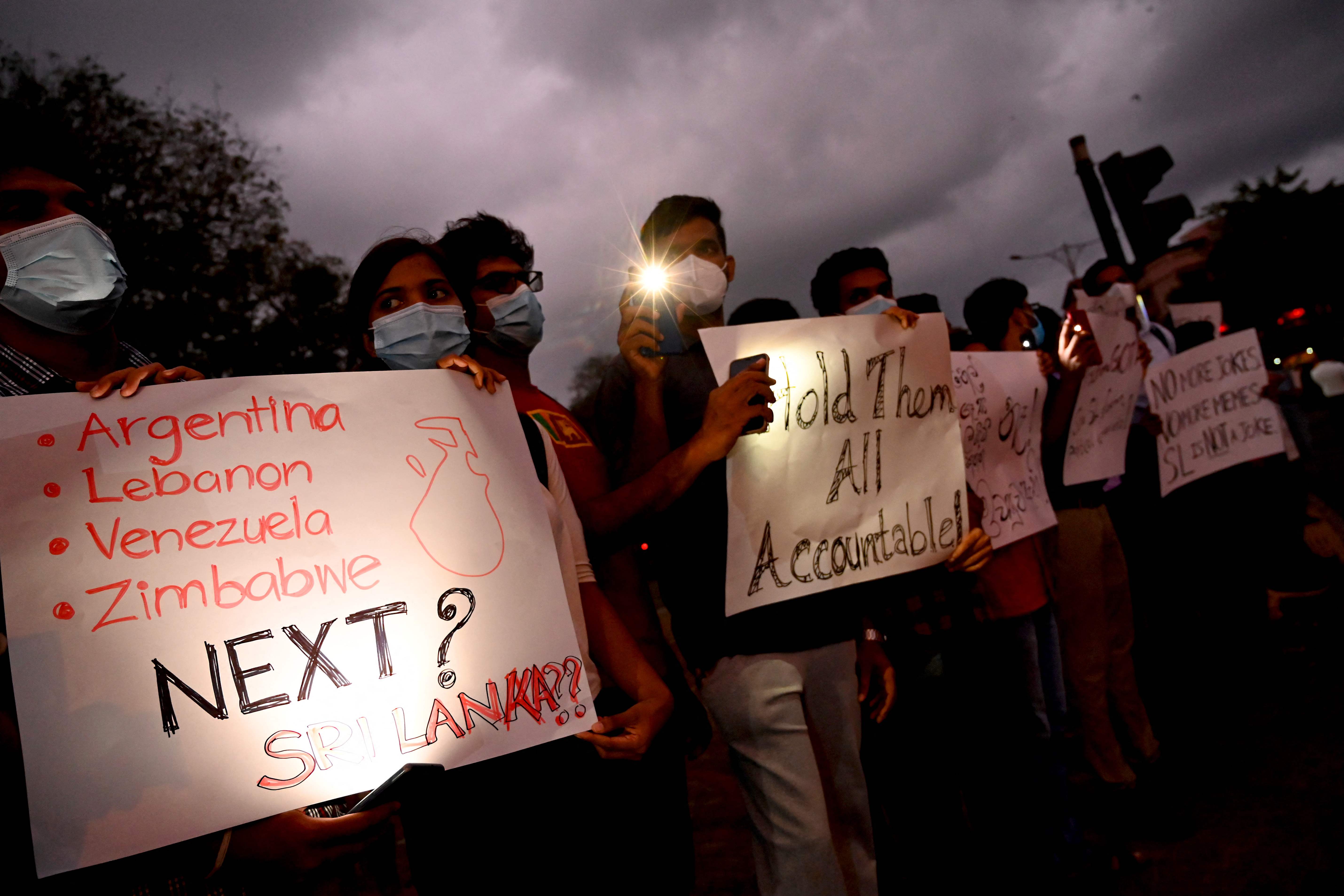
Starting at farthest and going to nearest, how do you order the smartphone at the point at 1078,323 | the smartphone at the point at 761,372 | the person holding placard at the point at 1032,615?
the smartphone at the point at 1078,323
the person holding placard at the point at 1032,615
the smartphone at the point at 761,372

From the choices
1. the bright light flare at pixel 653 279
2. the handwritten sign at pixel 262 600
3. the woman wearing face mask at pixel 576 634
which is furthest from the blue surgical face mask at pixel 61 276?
the bright light flare at pixel 653 279

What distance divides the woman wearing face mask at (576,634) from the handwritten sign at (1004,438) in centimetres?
142

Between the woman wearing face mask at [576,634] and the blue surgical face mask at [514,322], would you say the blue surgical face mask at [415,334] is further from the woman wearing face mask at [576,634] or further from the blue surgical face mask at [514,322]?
the blue surgical face mask at [514,322]

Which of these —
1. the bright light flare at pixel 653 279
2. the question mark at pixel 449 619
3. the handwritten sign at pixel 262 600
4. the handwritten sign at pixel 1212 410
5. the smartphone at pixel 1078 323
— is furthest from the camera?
the handwritten sign at pixel 1212 410

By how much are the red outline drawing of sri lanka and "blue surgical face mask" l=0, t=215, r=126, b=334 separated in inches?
28.4

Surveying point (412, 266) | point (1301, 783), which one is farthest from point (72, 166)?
Answer: point (1301, 783)

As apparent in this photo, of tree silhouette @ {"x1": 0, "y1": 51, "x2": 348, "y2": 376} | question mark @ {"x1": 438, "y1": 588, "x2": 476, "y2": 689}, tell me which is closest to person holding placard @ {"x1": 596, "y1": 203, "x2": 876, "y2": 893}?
question mark @ {"x1": 438, "y1": 588, "x2": 476, "y2": 689}

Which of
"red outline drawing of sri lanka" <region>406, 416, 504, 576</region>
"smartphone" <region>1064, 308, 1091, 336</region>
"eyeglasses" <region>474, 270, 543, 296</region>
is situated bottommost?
"red outline drawing of sri lanka" <region>406, 416, 504, 576</region>

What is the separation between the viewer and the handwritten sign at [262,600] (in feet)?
3.62

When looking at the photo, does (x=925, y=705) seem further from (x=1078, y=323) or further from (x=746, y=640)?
(x=1078, y=323)

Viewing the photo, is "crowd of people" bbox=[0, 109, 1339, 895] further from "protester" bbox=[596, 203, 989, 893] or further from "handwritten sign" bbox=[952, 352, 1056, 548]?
"handwritten sign" bbox=[952, 352, 1056, 548]

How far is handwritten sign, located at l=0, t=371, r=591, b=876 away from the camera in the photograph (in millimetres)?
1103

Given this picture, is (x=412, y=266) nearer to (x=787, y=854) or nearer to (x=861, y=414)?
(x=861, y=414)

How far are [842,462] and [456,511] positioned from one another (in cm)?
111
